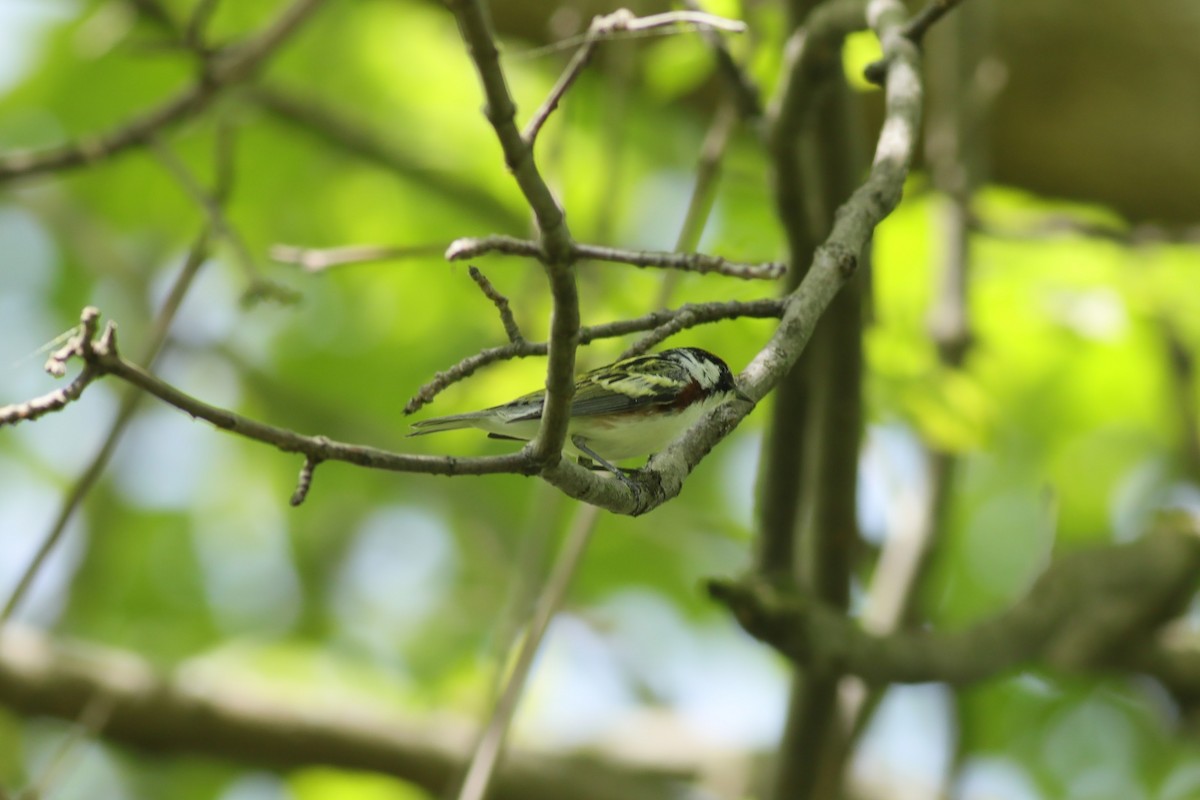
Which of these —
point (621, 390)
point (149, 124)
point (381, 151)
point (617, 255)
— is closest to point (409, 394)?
point (381, 151)

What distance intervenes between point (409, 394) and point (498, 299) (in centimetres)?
625

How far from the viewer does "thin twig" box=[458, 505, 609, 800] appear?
336 cm

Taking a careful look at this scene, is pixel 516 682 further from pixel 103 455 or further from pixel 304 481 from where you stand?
pixel 304 481

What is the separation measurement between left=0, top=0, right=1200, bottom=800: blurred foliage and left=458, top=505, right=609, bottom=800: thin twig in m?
0.95

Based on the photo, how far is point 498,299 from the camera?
64.1 inches

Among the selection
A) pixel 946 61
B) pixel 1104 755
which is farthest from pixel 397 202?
pixel 1104 755

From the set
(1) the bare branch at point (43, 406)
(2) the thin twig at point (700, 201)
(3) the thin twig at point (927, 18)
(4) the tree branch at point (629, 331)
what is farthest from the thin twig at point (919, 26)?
(1) the bare branch at point (43, 406)

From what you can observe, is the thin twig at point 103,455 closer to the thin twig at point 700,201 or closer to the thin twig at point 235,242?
the thin twig at point 235,242

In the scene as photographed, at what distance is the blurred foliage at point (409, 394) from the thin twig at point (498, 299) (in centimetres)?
267

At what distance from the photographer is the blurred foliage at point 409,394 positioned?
5.34 meters

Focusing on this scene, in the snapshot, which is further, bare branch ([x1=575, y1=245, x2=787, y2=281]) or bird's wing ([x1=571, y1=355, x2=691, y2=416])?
bird's wing ([x1=571, y1=355, x2=691, y2=416])

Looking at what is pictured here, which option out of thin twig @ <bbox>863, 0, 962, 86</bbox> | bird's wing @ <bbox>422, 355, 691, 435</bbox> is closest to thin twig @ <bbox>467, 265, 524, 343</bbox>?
bird's wing @ <bbox>422, 355, 691, 435</bbox>

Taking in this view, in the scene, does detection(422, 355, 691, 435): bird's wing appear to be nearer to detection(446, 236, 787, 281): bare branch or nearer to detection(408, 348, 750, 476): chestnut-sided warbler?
detection(408, 348, 750, 476): chestnut-sided warbler

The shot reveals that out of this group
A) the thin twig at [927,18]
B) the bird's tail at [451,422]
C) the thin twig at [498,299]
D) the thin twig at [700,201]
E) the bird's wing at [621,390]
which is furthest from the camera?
the thin twig at [700,201]
